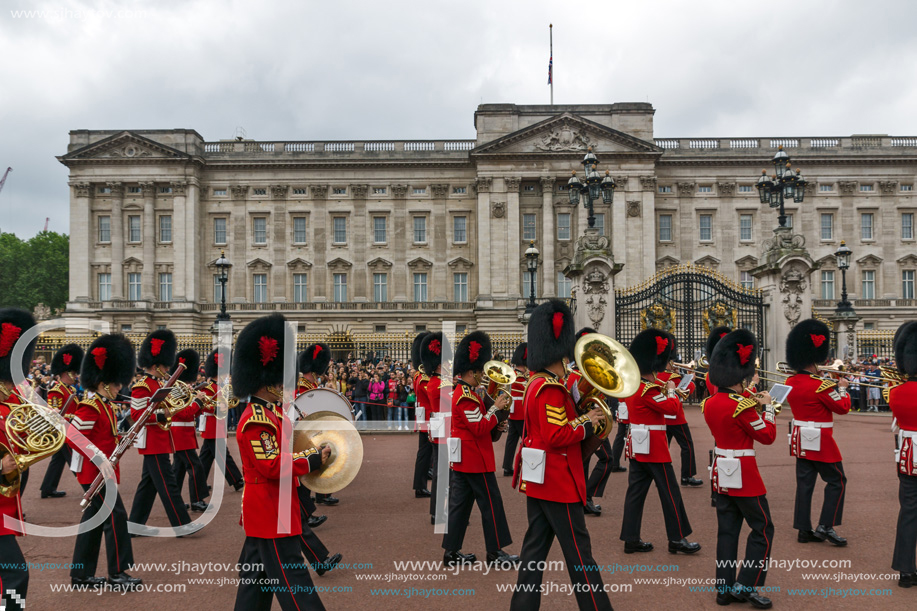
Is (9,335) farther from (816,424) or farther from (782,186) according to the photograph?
(782,186)

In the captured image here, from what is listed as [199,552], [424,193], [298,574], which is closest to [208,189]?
[424,193]

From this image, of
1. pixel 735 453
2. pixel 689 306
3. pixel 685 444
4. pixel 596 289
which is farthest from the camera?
pixel 689 306

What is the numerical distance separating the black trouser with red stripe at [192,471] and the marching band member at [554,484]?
5.26 metres

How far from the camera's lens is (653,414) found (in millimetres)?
6465

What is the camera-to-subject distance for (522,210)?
138 feet

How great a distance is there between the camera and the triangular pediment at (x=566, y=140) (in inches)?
1603

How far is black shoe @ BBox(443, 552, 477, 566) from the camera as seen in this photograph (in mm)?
6082

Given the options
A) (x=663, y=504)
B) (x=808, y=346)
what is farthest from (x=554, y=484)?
(x=808, y=346)

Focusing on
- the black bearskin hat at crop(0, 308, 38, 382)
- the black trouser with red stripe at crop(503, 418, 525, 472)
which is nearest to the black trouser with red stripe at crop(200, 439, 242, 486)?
the black trouser with red stripe at crop(503, 418, 525, 472)

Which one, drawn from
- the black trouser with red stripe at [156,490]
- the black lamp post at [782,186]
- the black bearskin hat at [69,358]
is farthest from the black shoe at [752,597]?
the black lamp post at [782,186]

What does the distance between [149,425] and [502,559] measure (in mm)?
4096

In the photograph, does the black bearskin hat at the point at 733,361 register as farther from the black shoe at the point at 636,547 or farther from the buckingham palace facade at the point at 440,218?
the buckingham palace facade at the point at 440,218

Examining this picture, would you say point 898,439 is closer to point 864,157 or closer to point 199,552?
point 199,552

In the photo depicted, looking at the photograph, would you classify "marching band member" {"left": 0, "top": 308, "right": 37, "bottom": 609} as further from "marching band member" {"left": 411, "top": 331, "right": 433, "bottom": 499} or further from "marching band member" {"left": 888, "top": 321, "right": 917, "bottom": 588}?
"marching band member" {"left": 888, "top": 321, "right": 917, "bottom": 588}
